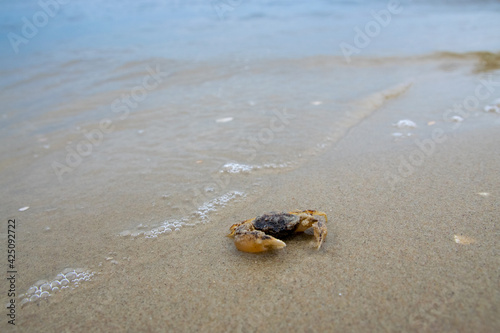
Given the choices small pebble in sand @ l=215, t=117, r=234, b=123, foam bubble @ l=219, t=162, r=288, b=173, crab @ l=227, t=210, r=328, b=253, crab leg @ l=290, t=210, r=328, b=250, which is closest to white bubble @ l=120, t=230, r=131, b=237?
crab @ l=227, t=210, r=328, b=253

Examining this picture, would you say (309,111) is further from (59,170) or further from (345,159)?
(59,170)

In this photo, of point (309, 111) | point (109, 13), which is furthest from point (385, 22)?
point (109, 13)

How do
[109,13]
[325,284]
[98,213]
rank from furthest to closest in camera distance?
[109,13], [98,213], [325,284]

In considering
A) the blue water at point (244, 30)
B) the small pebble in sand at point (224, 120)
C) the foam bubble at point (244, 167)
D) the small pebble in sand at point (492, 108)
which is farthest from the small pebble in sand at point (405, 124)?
the blue water at point (244, 30)

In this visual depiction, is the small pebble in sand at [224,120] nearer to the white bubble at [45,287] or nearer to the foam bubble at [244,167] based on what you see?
the foam bubble at [244,167]

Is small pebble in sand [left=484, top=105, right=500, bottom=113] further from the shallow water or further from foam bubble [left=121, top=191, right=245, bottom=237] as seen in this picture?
foam bubble [left=121, top=191, right=245, bottom=237]

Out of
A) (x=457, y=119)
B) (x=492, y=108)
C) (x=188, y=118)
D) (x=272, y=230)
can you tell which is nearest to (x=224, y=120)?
(x=188, y=118)

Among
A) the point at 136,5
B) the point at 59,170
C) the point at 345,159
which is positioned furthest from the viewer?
the point at 136,5

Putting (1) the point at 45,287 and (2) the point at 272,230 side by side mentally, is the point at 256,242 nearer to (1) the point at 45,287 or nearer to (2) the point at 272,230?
(2) the point at 272,230
